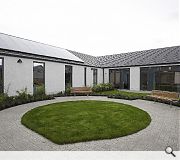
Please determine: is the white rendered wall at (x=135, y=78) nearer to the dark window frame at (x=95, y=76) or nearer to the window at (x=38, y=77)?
the dark window frame at (x=95, y=76)

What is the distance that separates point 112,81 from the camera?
24172 mm

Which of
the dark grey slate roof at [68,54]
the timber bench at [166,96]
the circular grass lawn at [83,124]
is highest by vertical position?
the dark grey slate roof at [68,54]

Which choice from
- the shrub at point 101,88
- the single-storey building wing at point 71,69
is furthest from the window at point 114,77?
the shrub at point 101,88

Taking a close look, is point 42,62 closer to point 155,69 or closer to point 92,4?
point 92,4

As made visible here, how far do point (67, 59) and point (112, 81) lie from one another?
27.8 feet

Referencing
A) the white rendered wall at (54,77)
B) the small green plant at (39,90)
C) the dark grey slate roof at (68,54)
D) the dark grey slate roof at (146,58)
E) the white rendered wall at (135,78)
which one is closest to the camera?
the dark grey slate roof at (68,54)

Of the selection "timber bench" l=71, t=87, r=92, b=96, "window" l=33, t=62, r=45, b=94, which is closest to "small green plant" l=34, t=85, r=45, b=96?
"window" l=33, t=62, r=45, b=94

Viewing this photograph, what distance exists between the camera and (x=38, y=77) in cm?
1527

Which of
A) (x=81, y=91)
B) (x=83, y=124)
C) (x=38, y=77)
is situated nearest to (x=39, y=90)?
(x=38, y=77)

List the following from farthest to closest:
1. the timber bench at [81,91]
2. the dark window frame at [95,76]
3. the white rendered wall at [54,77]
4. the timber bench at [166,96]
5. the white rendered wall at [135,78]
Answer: the dark window frame at [95,76]
the white rendered wall at [135,78]
the timber bench at [81,91]
the white rendered wall at [54,77]
the timber bench at [166,96]

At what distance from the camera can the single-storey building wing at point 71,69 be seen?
13.1m

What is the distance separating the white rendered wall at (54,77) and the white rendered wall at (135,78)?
30.0 feet

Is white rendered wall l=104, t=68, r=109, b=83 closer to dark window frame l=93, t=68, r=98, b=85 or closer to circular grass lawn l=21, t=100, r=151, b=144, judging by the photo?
dark window frame l=93, t=68, r=98, b=85
